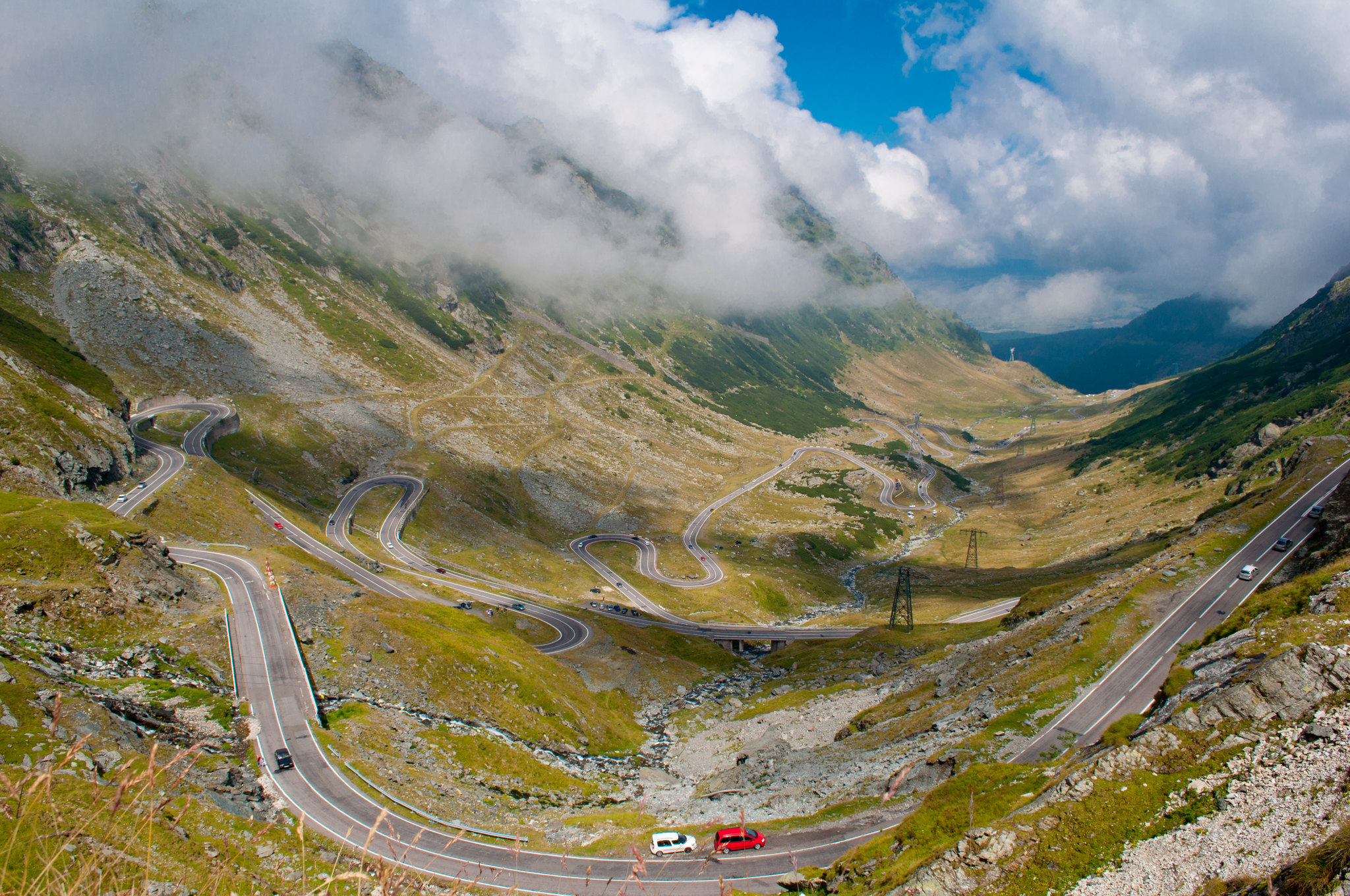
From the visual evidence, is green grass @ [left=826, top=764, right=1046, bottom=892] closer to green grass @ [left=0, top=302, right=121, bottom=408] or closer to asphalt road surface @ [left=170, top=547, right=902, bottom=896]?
asphalt road surface @ [left=170, top=547, right=902, bottom=896]

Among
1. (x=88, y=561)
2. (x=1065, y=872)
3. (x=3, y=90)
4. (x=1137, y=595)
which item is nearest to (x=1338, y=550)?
(x=1137, y=595)

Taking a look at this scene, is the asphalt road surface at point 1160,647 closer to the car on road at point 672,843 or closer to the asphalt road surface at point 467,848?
the asphalt road surface at point 467,848

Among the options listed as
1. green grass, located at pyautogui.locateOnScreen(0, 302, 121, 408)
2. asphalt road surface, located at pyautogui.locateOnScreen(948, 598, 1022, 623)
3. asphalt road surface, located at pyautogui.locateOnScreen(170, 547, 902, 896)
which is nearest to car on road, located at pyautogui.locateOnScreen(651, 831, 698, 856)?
asphalt road surface, located at pyautogui.locateOnScreen(170, 547, 902, 896)

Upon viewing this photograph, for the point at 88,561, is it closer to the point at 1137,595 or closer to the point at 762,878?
the point at 762,878

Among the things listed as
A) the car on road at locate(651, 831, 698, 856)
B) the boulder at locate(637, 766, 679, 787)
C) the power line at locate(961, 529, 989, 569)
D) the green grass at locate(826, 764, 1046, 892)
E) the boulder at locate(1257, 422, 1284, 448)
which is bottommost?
the boulder at locate(637, 766, 679, 787)

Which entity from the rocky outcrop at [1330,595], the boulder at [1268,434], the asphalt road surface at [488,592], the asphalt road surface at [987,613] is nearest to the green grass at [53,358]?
the asphalt road surface at [488,592]
